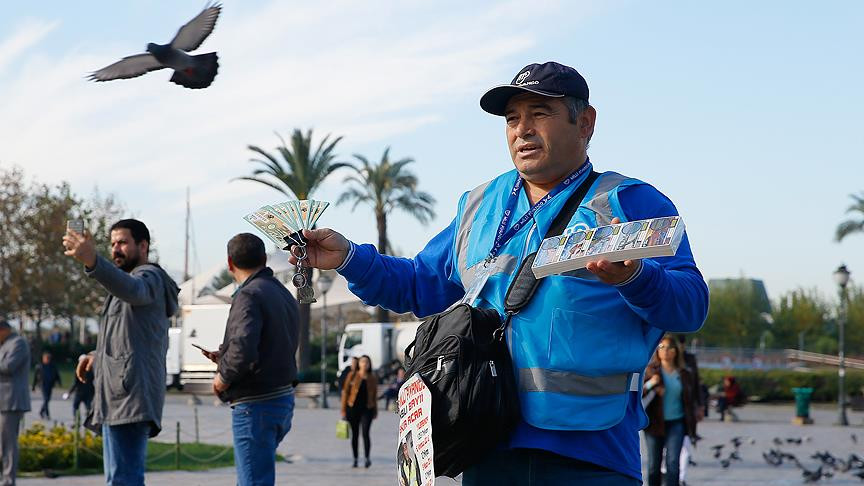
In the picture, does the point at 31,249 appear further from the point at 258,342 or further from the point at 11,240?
the point at 258,342

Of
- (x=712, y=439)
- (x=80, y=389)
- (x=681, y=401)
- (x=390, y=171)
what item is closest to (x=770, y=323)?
(x=390, y=171)

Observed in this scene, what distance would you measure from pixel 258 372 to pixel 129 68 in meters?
1.84

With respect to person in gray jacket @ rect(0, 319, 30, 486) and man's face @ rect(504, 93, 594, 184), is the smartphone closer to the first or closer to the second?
man's face @ rect(504, 93, 594, 184)

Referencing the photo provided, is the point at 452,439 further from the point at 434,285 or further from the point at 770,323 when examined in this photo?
the point at 770,323

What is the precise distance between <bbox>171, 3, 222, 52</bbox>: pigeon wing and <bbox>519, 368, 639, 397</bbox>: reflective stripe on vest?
2811 millimetres

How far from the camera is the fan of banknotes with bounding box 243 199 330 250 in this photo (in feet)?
11.1

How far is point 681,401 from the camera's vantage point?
1090 cm

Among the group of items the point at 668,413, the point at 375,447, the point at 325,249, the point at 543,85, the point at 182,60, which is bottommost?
the point at 375,447

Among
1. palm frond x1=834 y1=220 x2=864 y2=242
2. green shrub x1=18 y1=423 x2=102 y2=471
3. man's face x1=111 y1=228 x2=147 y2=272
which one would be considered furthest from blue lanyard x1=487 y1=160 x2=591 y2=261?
palm frond x1=834 y1=220 x2=864 y2=242

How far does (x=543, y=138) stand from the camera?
330cm

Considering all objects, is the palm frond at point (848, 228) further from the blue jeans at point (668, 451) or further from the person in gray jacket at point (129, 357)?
the person in gray jacket at point (129, 357)

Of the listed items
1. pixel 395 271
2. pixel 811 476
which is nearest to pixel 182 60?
pixel 395 271

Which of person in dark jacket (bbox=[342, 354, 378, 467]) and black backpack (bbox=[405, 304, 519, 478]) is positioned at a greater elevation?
black backpack (bbox=[405, 304, 519, 478])

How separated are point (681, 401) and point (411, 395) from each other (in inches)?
322
